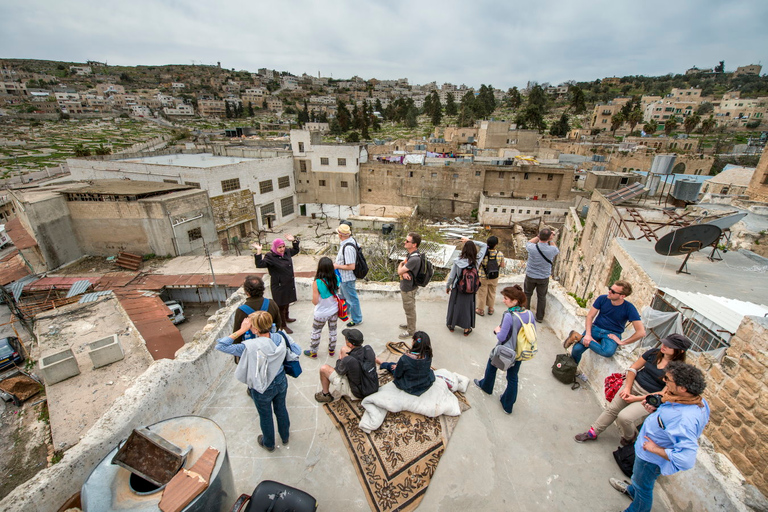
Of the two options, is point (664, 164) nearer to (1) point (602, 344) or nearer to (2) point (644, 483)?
(1) point (602, 344)

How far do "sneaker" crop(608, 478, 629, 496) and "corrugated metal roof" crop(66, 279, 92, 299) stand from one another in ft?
65.4

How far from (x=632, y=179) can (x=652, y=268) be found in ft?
62.3

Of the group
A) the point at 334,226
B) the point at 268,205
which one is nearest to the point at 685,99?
the point at 334,226

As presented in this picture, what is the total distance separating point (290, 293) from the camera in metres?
5.48

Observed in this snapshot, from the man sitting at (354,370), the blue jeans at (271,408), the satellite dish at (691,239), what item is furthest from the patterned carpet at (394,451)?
the satellite dish at (691,239)

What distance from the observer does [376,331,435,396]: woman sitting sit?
3.56 metres

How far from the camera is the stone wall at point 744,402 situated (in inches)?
131

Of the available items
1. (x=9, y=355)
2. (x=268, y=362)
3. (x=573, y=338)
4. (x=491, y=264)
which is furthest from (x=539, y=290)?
(x=9, y=355)

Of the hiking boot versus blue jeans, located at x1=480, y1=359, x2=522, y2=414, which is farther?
the hiking boot

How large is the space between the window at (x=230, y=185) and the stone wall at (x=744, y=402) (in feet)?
80.4

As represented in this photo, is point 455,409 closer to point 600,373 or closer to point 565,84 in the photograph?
point 600,373

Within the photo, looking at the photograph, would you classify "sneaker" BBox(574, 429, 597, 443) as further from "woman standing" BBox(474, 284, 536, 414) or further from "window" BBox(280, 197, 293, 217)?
A: "window" BBox(280, 197, 293, 217)

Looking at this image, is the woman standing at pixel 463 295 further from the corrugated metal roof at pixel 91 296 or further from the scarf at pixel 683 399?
the corrugated metal roof at pixel 91 296

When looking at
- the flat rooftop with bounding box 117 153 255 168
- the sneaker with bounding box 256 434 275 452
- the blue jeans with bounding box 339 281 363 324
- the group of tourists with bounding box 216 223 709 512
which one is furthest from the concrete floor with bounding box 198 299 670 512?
the flat rooftop with bounding box 117 153 255 168
